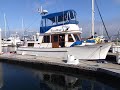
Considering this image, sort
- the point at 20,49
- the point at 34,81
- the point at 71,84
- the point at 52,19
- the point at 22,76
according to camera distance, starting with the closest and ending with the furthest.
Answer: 1. the point at 71,84
2. the point at 34,81
3. the point at 22,76
4. the point at 52,19
5. the point at 20,49

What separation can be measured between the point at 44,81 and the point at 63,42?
17.7 ft

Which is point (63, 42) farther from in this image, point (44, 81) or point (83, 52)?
point (44, 81)

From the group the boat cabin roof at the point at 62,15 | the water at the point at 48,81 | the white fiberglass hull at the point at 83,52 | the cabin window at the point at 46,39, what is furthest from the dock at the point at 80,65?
the boat cabin roof at the point at 62,15

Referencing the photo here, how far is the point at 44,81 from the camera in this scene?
1484 centimetres

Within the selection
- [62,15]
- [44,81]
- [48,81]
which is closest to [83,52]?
[48,81]

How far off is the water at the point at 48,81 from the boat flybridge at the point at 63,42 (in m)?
2.55

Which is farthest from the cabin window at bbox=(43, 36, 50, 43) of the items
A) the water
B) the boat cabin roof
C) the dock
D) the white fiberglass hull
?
the water

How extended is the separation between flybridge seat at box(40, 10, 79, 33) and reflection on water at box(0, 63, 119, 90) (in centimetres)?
508

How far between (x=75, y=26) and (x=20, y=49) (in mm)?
6822

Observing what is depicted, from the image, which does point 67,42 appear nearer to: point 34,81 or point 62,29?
point 62,29

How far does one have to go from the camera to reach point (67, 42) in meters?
19.0

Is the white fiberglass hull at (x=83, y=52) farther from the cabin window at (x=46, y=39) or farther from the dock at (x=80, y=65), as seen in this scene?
the cabin window at (x=46, y=39)

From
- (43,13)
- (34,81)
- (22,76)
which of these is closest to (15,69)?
(22,76)

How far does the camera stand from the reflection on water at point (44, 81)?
13.0 metres
